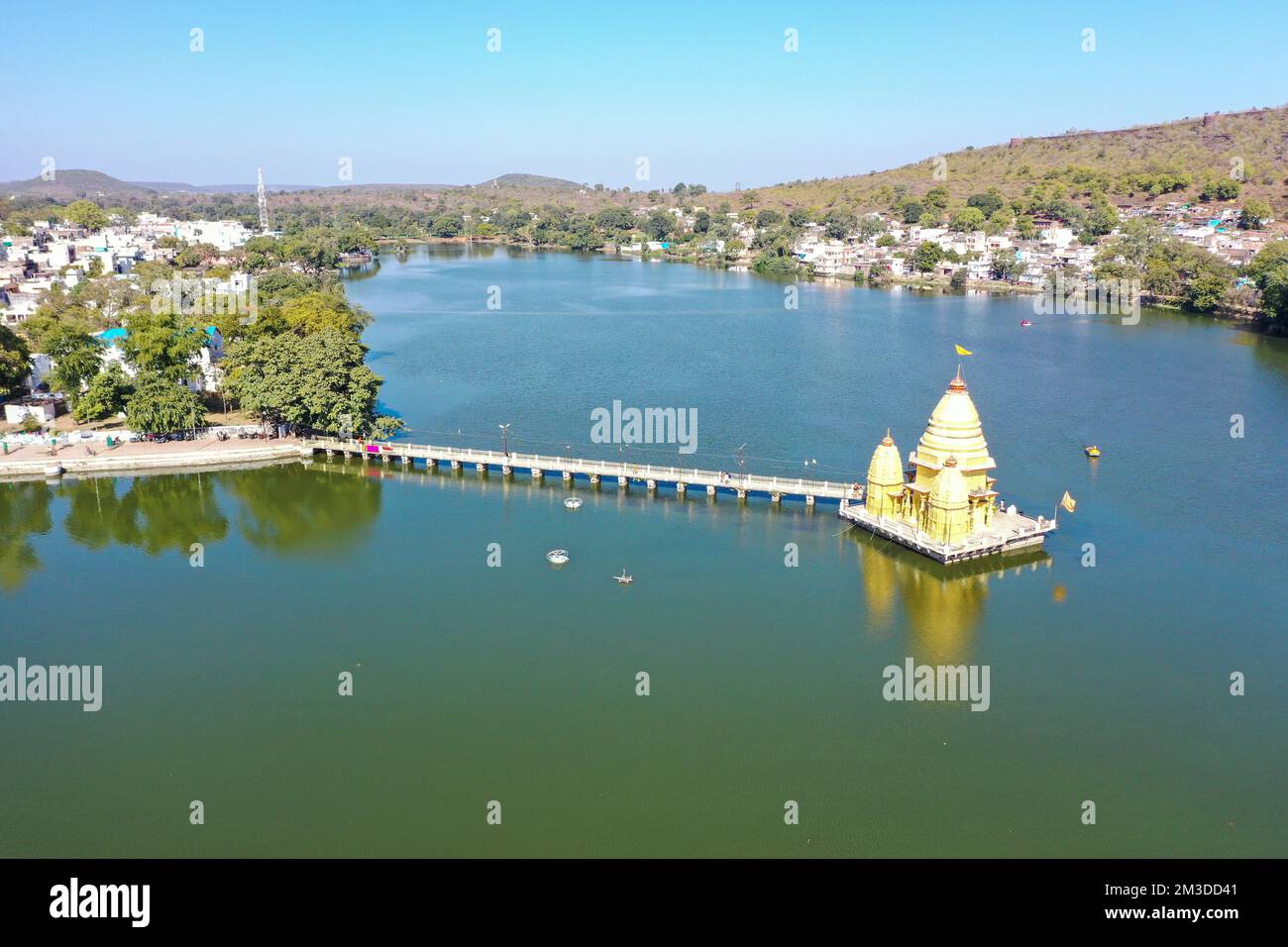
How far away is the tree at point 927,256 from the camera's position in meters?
137

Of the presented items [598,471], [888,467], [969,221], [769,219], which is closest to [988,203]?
[969,221]

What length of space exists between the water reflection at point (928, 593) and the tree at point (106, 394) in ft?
140

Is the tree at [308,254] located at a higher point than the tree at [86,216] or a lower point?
lower

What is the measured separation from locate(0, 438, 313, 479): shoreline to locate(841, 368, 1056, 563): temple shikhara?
3220cm

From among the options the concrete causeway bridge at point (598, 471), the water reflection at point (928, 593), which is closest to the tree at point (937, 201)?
the concrete causeway bridge at point (598, 471)

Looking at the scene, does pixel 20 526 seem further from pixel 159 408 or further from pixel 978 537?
pixel 978 537

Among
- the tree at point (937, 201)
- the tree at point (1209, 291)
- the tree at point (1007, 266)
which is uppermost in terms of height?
the tree at point (937, 201)

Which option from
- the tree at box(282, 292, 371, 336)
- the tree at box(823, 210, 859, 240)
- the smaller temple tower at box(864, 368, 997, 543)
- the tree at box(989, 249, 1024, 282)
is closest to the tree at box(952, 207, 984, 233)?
the tree at box(823, 210, 859, 240)

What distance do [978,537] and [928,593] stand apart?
13.6 ft

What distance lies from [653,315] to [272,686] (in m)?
79.6

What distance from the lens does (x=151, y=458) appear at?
168 feet

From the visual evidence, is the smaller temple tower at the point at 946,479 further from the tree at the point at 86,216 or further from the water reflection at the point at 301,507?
the tree at the point at 86,216
